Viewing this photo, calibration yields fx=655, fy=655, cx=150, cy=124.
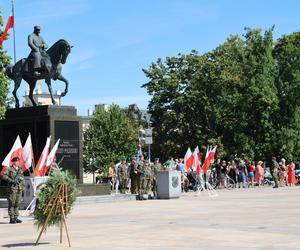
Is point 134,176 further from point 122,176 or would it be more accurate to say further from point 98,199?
point 98,199

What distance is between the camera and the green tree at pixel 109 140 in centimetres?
8638

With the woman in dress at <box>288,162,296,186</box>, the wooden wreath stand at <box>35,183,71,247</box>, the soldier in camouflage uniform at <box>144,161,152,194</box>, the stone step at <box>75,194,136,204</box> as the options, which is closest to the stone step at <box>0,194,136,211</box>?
the stone step at <box>75,194,136,204</box>

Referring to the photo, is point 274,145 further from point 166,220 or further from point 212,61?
point 166,220

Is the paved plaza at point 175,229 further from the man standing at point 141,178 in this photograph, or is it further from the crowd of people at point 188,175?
the crowd of people at point 188,175

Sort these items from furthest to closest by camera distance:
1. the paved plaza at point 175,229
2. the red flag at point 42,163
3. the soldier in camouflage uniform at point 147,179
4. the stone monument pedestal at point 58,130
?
the soldier in camouflage uniform at point 147,179 → the stone monument pedestal at point 58,130 → the red flag at point 42,163 → the paved plaza at point 175,229

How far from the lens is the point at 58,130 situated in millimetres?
26094

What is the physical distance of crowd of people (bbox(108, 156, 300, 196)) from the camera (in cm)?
2923

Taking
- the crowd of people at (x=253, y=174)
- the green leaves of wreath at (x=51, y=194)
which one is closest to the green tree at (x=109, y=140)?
the crowd of people at (x=253, y=174)

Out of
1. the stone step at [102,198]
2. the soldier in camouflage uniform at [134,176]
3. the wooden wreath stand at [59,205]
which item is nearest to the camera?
the wooden wreath stand at [59,205]

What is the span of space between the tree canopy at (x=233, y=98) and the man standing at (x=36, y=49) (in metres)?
28.4

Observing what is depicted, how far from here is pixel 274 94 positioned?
174 feet

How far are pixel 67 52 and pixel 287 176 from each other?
1992cm

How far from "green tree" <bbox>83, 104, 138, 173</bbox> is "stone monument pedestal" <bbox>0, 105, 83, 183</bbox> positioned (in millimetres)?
57884

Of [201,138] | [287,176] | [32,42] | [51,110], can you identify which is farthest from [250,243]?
[201,138]
